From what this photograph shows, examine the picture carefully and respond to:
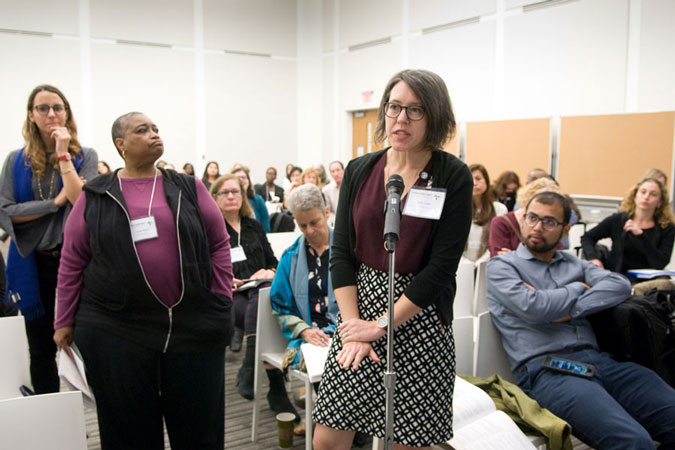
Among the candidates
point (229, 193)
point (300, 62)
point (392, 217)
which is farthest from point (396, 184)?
point (300, 62)

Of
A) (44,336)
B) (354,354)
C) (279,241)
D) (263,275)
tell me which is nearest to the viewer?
(354,354)

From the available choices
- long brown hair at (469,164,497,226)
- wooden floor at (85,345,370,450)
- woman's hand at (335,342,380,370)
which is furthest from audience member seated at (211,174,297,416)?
woman's hand at (335,342,380,370)

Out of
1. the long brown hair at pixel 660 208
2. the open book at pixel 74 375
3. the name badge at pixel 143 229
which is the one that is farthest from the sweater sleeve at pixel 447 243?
the long brown hair at pixel 660 208

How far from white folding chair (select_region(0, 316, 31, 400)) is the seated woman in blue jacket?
113 centimetres

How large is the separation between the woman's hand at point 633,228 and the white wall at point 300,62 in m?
4.14

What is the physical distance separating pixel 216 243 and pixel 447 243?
912 millimetres

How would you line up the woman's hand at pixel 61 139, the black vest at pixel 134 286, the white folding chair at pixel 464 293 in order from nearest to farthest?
the black vest at pixel 134 286 < the woman's hand at pixel 61 139 < the white folding chair at pixel 464 293

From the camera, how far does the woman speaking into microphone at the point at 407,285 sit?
1521 millimetres

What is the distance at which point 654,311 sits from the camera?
240 centimetres

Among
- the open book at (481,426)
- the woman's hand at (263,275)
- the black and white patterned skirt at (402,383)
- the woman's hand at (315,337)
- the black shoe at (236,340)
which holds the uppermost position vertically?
the black and white patterned skirt at (402,383)

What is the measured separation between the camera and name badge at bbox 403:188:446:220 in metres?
1.51

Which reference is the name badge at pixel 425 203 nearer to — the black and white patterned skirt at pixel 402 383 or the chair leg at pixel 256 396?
the black and white patterned skirt at pixel 402 383

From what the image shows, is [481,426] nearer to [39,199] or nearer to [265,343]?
[265,343]

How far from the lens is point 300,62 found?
14.2 m
